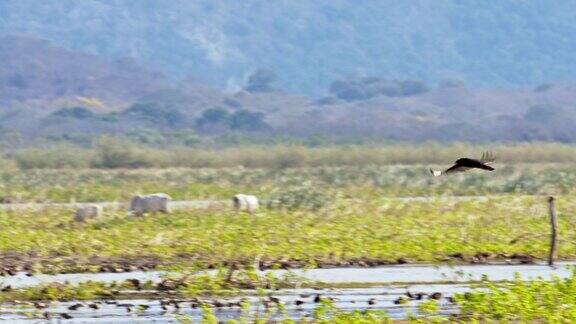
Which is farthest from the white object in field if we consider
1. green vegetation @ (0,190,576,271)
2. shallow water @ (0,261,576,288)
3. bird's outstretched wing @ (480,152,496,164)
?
bird's outstretched wing @ (480,152,496,164)

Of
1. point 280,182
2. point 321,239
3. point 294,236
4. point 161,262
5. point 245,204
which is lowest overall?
point 161,262

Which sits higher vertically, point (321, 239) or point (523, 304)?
point (321, 239)

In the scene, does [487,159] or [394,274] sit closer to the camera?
[487,159]

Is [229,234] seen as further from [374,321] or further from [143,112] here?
[143,112]

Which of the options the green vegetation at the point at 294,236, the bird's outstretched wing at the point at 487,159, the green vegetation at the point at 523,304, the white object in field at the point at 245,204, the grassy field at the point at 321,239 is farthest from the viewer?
the white object in field at the point at 245,204

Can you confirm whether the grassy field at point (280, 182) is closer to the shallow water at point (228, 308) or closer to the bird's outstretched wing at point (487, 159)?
the shallow water at point (228, 308)

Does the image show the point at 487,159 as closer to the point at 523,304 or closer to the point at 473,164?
the point at 473,164

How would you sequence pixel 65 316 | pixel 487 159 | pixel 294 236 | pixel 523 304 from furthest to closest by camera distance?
1. pixel 294 236
2. pixel 65 316
3. pixel 523 304
4. pixel 487 159

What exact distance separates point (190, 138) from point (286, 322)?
109 metres

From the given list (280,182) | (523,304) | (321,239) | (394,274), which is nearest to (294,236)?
(321,239)

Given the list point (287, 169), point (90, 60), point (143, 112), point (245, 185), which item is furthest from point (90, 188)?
point (90, 60)

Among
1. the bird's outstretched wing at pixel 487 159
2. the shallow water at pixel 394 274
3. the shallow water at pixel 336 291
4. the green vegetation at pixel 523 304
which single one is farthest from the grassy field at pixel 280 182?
the bird's outstretched wing at pixel 487 159

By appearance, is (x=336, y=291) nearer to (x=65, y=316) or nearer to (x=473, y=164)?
(x=65, y=316)

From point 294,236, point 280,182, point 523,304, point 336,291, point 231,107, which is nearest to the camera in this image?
point 523,304
